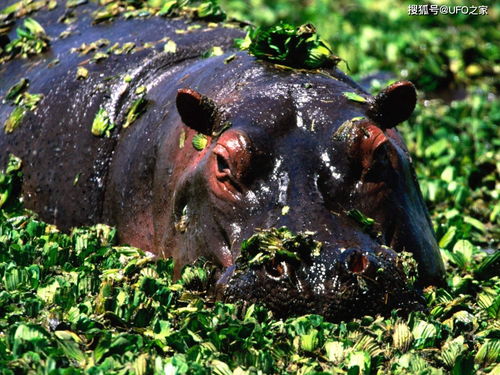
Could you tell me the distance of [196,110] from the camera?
6.31 metres

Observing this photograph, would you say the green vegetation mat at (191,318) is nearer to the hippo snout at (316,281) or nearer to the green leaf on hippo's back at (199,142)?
the hippo snout at (316,281)

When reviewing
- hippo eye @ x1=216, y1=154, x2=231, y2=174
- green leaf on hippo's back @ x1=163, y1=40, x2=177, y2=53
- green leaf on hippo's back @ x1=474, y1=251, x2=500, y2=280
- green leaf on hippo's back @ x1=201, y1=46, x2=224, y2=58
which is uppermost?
hippo eye @ x1=216, y1=154, x2=231, y2=174

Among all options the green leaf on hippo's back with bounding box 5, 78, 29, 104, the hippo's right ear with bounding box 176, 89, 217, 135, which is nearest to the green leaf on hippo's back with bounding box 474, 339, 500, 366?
the hippo's right ear with bounding box 176, 89, 217, 135

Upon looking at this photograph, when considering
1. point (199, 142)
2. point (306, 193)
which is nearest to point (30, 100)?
point (199, 142)

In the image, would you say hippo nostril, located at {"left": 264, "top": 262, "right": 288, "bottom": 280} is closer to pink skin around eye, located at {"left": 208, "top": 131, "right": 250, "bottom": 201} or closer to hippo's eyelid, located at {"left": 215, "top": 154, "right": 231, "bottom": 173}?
pink skin around eye, located at {"left": 208, "top": 131, "right": 250, "bottom": 201}

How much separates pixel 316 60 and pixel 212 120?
87 cm

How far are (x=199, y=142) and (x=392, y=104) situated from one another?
1.12 m

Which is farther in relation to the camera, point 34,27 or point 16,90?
point 34,27

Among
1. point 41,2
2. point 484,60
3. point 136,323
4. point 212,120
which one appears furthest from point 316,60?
point 484,60

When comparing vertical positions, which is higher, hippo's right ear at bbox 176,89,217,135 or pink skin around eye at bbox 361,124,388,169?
hippo's right ear at bbox 176,89,217,135

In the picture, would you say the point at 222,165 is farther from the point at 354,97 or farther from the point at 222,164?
the point at 354,97

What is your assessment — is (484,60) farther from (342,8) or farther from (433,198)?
(433,198)

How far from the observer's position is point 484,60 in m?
12.8

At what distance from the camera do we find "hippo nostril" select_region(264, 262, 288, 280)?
5215 millimetres
